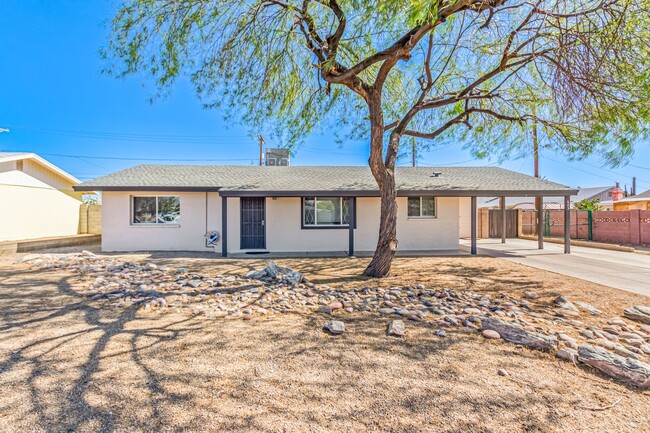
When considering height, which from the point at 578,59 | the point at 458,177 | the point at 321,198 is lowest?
the point at 321,198

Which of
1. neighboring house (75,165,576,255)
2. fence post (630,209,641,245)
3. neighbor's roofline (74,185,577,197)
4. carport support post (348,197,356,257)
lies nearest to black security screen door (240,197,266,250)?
neighboring house (75,165,576,255)

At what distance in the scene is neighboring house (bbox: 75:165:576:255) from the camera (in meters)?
9.90

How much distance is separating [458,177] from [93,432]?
12.4 meters

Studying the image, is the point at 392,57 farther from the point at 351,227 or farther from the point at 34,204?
the point at 34,204

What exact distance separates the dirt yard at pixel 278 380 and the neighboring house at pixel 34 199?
34.7 feet

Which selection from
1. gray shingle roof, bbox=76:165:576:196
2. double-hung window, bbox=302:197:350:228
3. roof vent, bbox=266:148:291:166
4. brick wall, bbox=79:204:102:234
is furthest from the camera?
brick wall, bbox=79:204:102:234

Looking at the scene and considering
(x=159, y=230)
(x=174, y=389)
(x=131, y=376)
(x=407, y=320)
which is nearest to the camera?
(x=174, y=389)

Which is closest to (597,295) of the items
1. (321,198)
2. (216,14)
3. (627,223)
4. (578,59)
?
(578,59)

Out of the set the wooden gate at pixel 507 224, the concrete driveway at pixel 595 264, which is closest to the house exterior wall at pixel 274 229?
the concrete driveway at pixel 595 264

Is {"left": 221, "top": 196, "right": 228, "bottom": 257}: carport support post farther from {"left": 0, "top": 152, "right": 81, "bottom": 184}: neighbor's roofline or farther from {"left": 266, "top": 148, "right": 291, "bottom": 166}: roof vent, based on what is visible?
{"left": 0, "top": 152, "right": 81, "bottom": 184}: neighbor's roofline

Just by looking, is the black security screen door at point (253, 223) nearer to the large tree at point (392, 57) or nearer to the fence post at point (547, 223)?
the large tree at point (392, 57)

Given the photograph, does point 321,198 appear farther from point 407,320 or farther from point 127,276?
point 407,320

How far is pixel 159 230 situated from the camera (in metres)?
10.3

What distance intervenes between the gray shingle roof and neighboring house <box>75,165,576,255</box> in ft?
0.12
